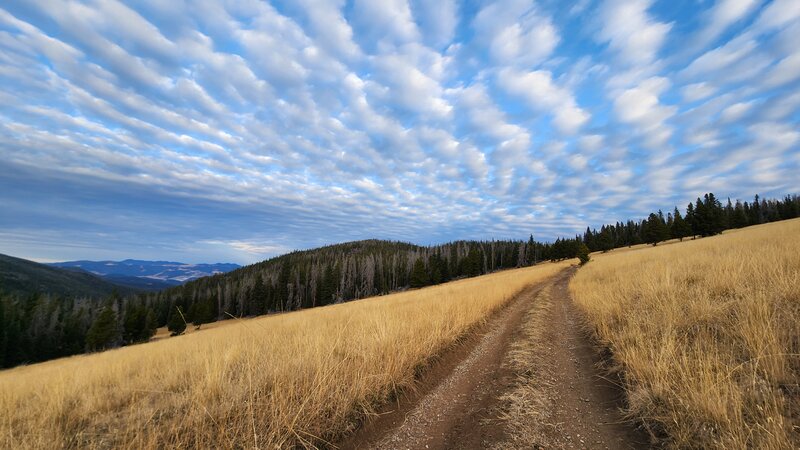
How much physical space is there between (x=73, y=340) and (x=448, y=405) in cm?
7987

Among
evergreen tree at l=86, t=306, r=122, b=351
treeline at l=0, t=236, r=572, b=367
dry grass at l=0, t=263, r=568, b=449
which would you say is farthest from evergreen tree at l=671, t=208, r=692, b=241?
evergreen tree at l=86, t=306, r=122, b=351

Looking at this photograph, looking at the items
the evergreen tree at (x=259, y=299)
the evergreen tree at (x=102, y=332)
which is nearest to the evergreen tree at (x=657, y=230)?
the evergreen tree at (x=259, y=299)

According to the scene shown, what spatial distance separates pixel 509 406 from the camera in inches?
164

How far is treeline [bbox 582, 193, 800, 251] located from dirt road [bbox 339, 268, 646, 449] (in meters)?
74.4

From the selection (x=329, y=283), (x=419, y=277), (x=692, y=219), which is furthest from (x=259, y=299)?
(x=692, y=219)

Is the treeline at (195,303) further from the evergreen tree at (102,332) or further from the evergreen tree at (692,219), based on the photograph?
the evergreen tree at (692,219)

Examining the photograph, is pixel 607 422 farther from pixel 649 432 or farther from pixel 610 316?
pixel 610 316

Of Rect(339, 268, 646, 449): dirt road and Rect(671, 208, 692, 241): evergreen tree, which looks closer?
Rect(339, 268, 646, 449): dirt road

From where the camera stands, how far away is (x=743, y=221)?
7000cm

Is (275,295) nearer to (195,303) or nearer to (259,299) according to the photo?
(259,299)

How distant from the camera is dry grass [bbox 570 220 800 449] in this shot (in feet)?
8.82

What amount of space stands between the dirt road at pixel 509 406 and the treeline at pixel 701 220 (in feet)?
244

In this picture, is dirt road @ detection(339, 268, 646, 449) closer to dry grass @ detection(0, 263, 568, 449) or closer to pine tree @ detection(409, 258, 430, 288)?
dry grass @ detection(0, 263, 568, 449)

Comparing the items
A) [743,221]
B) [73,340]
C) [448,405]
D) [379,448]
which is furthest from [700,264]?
[743,221]
